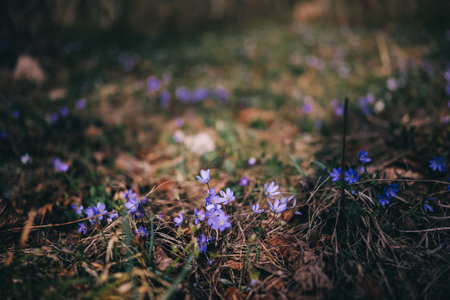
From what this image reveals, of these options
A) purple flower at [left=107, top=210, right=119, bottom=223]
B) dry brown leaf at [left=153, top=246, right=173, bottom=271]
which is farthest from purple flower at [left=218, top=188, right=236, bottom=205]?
purple flower at [left=107, top=210, right=119, bottom=223]

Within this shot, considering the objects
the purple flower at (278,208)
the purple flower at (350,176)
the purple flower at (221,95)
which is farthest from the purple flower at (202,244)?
the purple flower at (221,95)

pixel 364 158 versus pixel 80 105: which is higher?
pixel 364 158

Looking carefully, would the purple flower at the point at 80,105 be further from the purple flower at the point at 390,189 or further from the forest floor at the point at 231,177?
the purple flower at the point at 390,189

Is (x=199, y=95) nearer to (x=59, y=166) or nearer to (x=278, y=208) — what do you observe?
(x=59, y=166)

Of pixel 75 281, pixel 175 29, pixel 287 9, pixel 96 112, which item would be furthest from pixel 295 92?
pixel 287 9

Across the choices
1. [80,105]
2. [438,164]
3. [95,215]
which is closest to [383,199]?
[438,164]

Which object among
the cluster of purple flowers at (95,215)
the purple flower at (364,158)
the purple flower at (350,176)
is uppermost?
the purple flower at (364,158)

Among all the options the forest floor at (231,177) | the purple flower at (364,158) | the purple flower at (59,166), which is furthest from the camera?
the purple flower at (59,166)

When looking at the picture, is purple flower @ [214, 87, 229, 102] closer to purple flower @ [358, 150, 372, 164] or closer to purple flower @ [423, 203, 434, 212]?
purple flower @ [358, 150, 372, 164]
